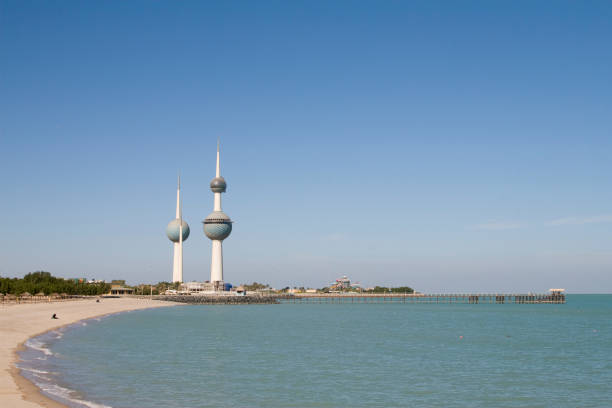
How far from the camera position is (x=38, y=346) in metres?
46.5

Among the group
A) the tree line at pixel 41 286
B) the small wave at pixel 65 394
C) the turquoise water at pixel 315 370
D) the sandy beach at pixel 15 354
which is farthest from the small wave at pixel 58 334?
the tree line at pixel 41 286

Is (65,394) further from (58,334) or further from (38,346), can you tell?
(58,334)

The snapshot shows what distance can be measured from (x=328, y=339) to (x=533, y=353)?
790 inches

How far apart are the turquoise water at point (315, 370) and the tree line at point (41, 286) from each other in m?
69.2

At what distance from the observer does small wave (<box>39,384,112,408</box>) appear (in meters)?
25.5

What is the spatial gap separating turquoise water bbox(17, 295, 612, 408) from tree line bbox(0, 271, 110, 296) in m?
69.2

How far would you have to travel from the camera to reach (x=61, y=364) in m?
37.5

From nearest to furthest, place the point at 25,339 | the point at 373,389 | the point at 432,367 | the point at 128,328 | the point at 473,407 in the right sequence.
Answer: the point at 473,407
the point at 373,389
the point at 432,367
the point at 25,339
the point at 128,328

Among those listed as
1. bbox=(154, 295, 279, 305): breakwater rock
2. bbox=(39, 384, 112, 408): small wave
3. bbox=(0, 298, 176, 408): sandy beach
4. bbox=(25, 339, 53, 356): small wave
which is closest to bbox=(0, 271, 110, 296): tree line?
bbox=(154, 295, 279, 305): breakwater rock

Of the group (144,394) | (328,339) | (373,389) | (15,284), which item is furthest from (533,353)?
(15,284)

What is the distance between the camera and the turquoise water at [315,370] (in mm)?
29688

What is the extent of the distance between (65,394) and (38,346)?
2167 cm

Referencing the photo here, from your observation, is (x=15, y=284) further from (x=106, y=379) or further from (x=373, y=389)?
(x=373, y=389)

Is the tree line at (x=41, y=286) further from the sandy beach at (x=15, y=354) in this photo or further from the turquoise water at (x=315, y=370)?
the turquoise water at (x=315, y=370)
